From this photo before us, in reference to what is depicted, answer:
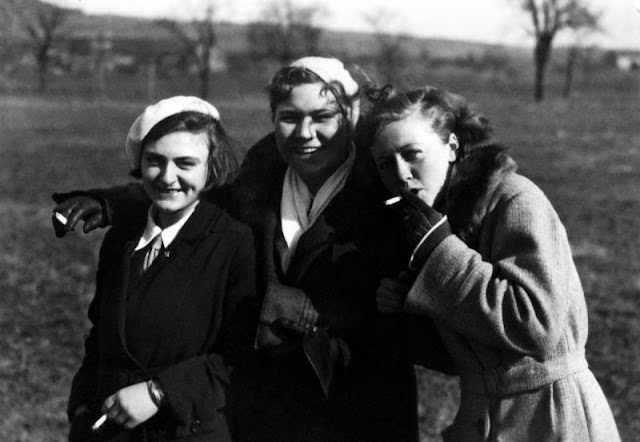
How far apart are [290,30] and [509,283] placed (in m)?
54.9

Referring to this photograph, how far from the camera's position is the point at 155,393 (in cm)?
255

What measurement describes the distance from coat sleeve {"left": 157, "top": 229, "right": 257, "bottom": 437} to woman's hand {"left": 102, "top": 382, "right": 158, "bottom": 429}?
0.18 ft

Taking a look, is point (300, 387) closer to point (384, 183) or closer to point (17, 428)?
point (384, 183)

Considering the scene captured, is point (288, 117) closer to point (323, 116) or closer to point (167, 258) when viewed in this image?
point (323, 116)

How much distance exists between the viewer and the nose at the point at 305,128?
105 inches

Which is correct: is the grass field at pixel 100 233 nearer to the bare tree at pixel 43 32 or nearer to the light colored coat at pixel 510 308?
the light colored coat at pixel 510 308

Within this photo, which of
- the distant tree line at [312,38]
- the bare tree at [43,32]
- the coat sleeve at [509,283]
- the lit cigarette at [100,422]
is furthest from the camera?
the distant tree line at [312,38]

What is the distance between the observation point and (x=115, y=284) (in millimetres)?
2693

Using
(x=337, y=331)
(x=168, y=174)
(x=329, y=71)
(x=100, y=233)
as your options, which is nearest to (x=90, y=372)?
(x=168, y=174)

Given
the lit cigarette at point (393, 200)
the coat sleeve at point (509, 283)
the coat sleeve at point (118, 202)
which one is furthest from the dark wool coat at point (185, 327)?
the coat sleeve at point (509, 283)

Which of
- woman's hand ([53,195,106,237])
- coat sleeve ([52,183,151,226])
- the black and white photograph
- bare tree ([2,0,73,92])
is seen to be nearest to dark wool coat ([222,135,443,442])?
the black and white photograph

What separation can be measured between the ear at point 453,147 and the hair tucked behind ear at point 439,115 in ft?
0.05

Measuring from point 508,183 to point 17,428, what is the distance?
3.40 metres

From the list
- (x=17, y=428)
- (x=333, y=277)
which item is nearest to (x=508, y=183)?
(x=333, y=277)
